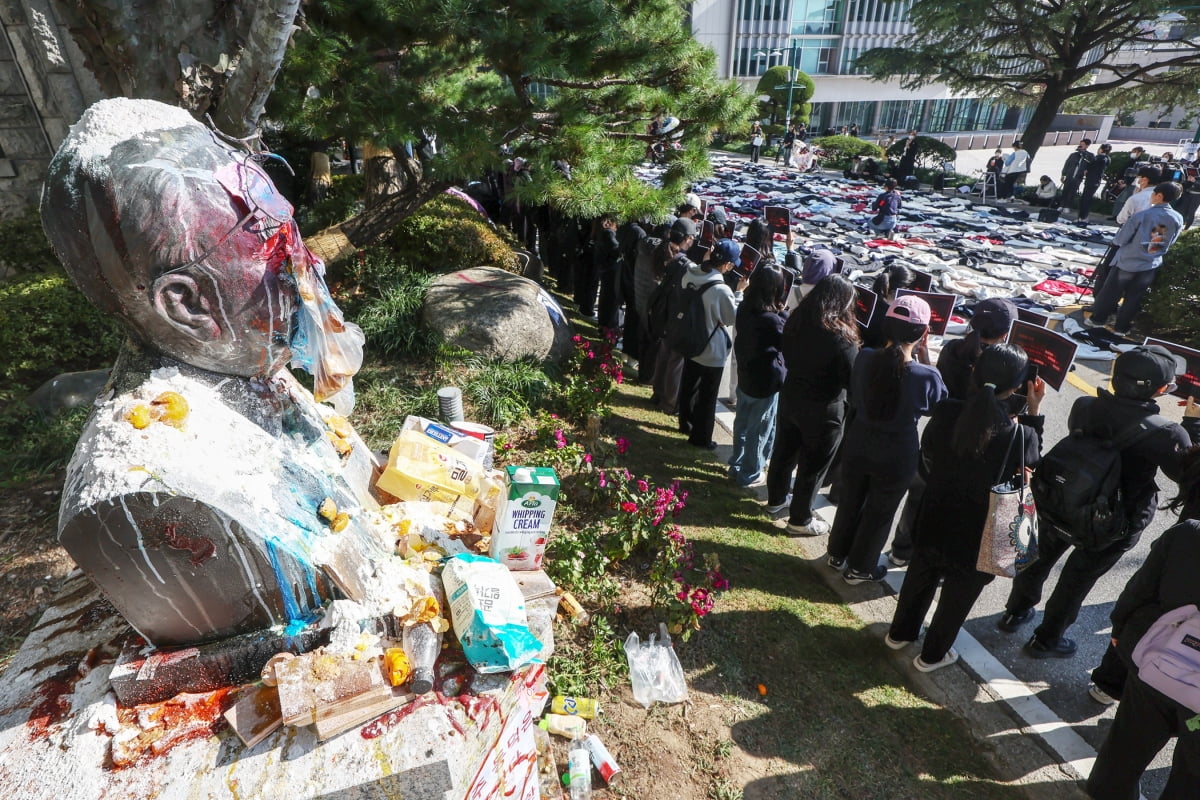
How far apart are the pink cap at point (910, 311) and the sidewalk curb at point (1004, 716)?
5.68 feet

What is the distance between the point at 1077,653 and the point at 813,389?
200 cm

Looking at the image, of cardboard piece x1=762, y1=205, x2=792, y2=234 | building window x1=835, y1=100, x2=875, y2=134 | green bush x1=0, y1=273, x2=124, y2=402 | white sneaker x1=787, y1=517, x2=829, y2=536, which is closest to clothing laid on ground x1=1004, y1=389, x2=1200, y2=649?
white sneaker x1=787, y1=517, x2=829, y2=536

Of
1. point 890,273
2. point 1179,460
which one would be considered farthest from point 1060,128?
point 1179,460

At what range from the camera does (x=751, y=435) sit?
4812 mm

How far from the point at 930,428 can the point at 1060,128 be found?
39132 mm

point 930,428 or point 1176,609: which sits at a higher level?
point 930,428

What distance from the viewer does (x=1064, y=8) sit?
53.1 ft

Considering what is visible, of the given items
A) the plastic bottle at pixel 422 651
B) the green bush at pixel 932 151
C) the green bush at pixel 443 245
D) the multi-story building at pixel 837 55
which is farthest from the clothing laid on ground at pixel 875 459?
the multi-story building at pixel 837 55

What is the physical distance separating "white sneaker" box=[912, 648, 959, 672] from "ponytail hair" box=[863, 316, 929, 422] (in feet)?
4.17

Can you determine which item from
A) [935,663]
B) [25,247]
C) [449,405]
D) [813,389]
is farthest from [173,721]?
[25,247]

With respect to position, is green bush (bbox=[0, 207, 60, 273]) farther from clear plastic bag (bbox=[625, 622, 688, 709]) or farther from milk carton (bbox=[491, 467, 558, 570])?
clear plastic bag (bbox=[625, 622, 688, 709])

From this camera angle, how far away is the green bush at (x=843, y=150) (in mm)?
20578

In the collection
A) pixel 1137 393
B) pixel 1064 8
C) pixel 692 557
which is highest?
pixel 1064 8

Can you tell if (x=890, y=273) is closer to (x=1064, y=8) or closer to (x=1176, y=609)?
(x=1176, y=609)
